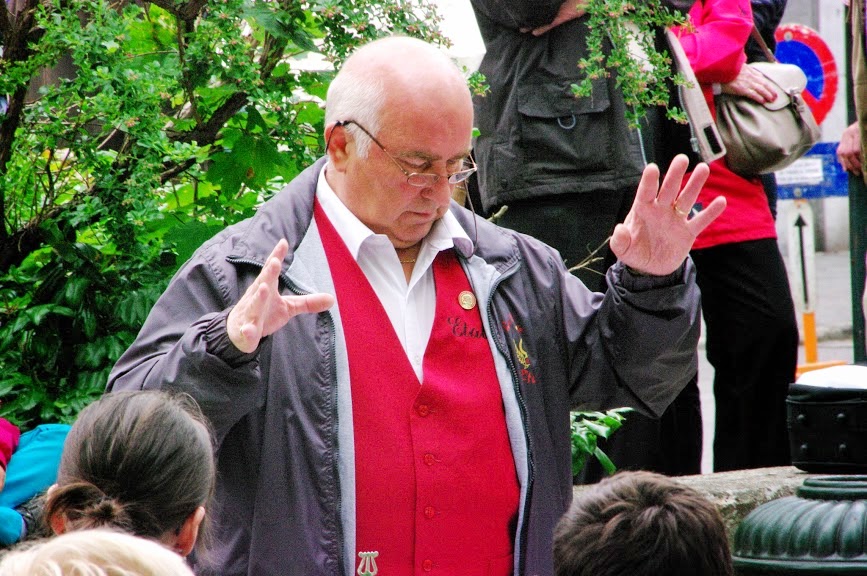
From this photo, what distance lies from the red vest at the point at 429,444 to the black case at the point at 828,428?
142 cm

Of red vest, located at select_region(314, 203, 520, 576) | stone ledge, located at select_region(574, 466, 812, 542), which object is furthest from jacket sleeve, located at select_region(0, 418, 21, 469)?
stone ledge, located at select_region(574, 466, 812, 542)

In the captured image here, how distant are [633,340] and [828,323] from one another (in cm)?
1271

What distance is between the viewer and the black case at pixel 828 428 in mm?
4133

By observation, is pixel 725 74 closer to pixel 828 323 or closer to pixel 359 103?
pixel 359 103

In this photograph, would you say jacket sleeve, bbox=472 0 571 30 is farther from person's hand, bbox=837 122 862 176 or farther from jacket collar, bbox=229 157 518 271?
person's hand, bbox=837 122 862 176

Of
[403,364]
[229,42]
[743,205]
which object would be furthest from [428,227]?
[743,205]

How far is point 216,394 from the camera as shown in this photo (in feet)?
9.23

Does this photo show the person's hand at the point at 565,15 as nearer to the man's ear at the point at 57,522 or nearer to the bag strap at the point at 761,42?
the bag strap at the point at 761,42

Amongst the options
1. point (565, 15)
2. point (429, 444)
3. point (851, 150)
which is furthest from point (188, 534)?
point (851, 150)

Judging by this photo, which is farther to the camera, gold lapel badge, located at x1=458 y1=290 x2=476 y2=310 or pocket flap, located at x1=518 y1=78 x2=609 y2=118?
pocket flap, located at x1=518 y1=78 x2=609 y2=118

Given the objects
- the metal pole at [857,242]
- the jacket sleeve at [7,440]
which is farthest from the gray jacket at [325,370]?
the metal pole at [857,242]

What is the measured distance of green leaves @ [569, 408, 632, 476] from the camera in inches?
167

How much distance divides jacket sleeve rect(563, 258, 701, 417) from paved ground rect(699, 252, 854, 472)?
15.5 ft

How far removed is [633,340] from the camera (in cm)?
321
